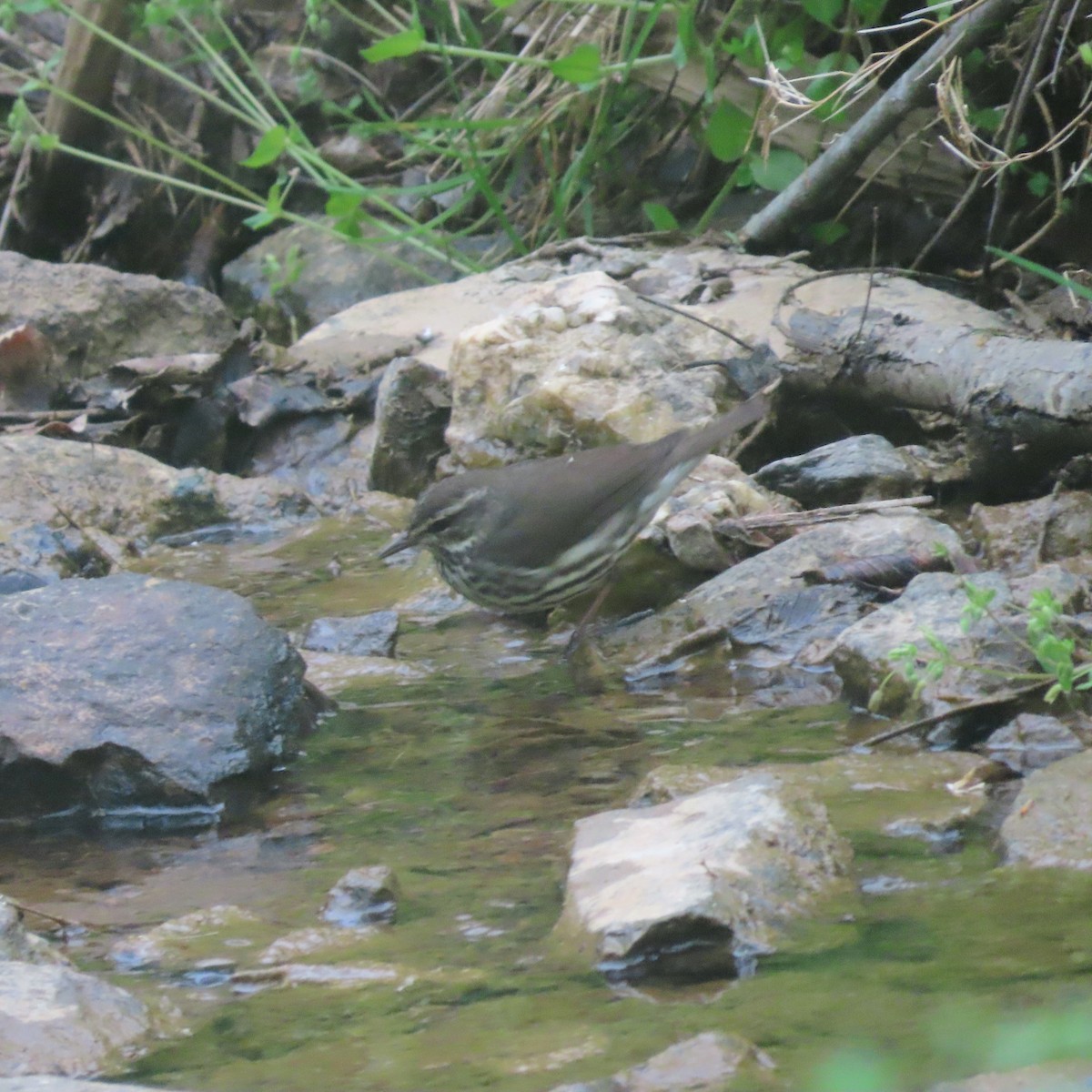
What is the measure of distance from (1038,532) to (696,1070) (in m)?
2.92

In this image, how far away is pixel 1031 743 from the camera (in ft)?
11.5

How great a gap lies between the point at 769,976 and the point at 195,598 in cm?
221

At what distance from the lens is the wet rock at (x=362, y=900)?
2.94 meters

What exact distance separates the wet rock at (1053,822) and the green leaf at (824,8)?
422 centimetres

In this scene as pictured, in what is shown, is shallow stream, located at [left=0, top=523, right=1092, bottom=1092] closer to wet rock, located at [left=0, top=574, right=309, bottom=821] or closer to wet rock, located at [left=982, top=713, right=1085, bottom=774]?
wet rock, located at [left=0, top=574, right=309, bottom=821]

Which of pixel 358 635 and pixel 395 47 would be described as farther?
pixel 395 47

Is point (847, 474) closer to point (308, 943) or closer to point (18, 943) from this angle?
point (308, 943)

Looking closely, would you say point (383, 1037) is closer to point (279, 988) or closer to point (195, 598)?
point (279, 988)

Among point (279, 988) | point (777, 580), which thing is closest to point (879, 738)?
point (777, 580)

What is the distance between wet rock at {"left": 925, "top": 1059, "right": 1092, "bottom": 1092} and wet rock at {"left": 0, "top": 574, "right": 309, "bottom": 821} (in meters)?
2.31

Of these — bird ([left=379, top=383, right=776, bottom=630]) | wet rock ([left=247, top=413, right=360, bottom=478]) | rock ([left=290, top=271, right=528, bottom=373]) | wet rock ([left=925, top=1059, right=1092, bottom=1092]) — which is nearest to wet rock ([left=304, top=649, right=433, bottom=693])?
bird ([left=379, top=383, right=776, bottom=630])

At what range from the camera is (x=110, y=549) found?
20.7 ft

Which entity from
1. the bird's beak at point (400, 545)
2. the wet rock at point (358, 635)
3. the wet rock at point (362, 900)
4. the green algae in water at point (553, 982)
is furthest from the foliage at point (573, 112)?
the wet rock at point (362, 900)

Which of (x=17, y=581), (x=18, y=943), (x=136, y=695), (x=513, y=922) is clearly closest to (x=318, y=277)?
(x=17, y=581)
